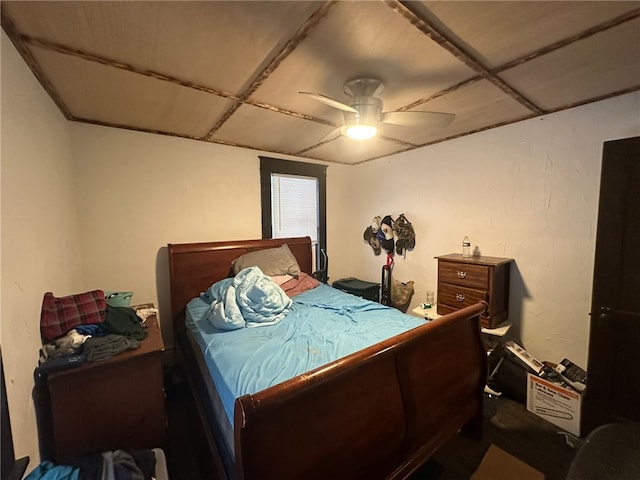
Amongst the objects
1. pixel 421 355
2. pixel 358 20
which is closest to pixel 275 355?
pixel 421 355

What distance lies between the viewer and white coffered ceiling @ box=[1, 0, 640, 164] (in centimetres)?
106

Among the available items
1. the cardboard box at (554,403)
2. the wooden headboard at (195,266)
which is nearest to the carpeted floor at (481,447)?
the cardboard box at (554,403)

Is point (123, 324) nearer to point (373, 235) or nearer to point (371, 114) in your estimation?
point (371, 114)

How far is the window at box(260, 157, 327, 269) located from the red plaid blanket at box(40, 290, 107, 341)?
1.76 meters

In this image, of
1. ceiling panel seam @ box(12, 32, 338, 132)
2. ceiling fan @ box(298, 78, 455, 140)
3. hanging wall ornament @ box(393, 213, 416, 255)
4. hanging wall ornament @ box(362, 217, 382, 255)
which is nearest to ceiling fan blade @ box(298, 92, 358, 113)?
ceiling fan @ box(298, 78, 455, 140)

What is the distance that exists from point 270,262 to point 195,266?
710 mm

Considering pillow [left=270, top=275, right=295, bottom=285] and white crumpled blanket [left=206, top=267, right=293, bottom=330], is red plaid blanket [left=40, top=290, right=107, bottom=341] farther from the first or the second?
pillow [left=270, top=275, right=295, bottom=285]

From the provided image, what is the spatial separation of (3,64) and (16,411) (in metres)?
1.38

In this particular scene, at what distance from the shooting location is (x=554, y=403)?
1.88 metres

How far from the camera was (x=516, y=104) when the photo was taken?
6.41 ft

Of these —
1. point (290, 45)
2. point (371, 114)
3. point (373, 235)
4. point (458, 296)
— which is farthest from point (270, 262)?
point (290, 45)

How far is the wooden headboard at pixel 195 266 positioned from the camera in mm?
2479

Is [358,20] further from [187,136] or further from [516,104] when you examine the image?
[187,136]

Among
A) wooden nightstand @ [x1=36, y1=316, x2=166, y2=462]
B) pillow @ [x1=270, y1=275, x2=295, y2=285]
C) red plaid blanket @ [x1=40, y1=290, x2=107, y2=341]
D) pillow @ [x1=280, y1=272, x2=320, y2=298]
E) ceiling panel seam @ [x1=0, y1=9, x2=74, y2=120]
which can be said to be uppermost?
ceiling panel seam @ [x1=0, y1=9, x2=74, y2=120]
